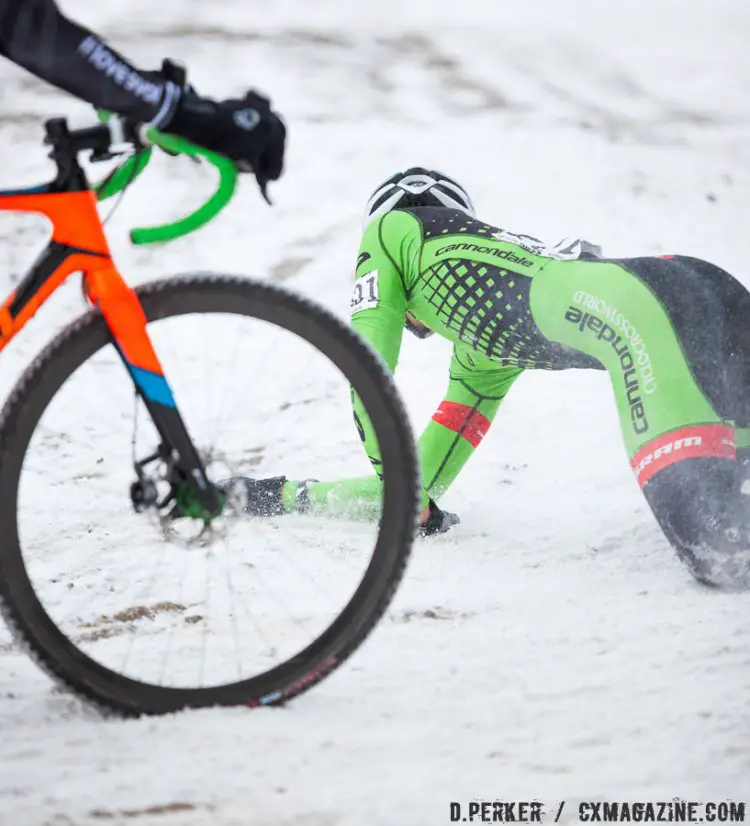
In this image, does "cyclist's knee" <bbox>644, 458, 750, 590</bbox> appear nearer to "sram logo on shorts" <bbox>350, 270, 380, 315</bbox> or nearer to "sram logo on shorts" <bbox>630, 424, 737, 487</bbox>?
"sram logo on shorts" <bbox>630, 424, 737, 487</bbox>

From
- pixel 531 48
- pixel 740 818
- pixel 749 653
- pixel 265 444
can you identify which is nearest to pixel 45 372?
pixel 740 818

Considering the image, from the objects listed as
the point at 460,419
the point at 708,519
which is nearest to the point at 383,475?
the point at 708,519

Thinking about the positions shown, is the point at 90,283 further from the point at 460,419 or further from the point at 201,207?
the point at 460,419

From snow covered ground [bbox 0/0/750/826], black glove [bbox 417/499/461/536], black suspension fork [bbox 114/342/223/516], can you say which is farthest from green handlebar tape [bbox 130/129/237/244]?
black glove [bbox 417/499/461/536]

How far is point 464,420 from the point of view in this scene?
362cm

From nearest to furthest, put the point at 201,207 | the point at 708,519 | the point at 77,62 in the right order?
the point at 77,62
the point at 201,207
the point at 708,519

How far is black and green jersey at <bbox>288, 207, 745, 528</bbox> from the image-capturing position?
8.82 ft

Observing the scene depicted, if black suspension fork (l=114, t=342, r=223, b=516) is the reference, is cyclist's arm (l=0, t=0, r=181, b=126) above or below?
above

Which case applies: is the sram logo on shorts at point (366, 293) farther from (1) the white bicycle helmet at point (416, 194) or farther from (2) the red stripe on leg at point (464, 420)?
(2) the red stripe on leg at point (464, 420)

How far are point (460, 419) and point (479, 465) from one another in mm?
689

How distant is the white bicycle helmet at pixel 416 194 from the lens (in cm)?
340

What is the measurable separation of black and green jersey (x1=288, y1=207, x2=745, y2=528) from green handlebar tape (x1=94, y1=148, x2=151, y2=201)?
824mm

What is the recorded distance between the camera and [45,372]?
1810 millimetres

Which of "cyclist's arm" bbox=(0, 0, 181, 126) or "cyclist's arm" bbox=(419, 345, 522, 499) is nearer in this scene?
"cyclist's arm" bbox=(0, 0, 181, 126)
